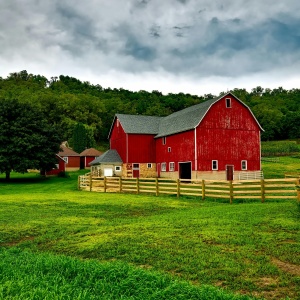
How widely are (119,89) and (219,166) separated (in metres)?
93.1

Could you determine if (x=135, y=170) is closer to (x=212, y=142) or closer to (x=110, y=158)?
(x=110, y=158)

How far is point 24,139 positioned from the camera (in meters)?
37.8

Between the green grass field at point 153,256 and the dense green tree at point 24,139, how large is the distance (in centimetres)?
2545

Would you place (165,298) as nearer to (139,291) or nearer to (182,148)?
(139,291)

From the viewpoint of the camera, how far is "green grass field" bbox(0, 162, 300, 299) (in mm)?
4824

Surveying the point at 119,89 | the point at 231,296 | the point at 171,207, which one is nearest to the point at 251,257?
the point at 231,296

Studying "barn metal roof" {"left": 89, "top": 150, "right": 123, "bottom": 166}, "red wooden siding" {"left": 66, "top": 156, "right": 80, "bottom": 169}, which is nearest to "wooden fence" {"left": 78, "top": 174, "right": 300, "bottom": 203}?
"barn metal roof" {"left": 89, "top": 150, "right": 123, "bottom": 166}

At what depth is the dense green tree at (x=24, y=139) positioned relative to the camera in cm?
3716

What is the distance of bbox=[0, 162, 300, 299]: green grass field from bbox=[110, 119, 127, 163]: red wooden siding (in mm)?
28688

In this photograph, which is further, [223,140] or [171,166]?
[171,166]

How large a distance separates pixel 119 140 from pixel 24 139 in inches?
454

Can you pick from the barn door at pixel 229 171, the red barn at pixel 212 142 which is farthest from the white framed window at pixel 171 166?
the barn door at pixel 229 171

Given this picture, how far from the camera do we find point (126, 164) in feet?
135

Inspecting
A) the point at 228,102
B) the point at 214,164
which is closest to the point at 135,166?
the point at 214,164
